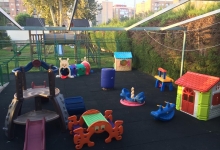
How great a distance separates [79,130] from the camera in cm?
415

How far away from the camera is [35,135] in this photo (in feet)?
14.0

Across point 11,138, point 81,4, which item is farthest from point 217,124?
point 81,4

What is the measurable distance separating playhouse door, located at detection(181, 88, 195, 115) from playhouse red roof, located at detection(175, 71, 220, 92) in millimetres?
194

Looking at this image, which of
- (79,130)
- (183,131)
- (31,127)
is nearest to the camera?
(79,130)

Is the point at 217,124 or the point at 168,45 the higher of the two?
the point at 168,45

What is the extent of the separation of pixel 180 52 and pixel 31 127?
636 centimetres

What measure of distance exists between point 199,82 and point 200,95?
1.23 feet

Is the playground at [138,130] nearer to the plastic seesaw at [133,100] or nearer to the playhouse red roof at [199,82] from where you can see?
the plastic seesaw at [133,100]

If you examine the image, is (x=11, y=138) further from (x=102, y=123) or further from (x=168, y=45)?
(x=168, y=45)

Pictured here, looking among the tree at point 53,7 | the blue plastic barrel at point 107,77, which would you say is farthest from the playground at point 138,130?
the tree at point 53,7

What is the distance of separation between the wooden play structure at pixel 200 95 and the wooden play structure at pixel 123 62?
675 centimetres

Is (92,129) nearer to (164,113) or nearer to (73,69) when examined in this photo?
(164,113)

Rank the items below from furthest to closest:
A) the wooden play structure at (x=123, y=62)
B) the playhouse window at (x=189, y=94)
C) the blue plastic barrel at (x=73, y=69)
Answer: the wooden play structure at (x=123, y=62), the blue plastic barrel at (x=73, y=69), the playhouse window at (x=189, y=94)

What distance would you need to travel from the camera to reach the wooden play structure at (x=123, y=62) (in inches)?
492
